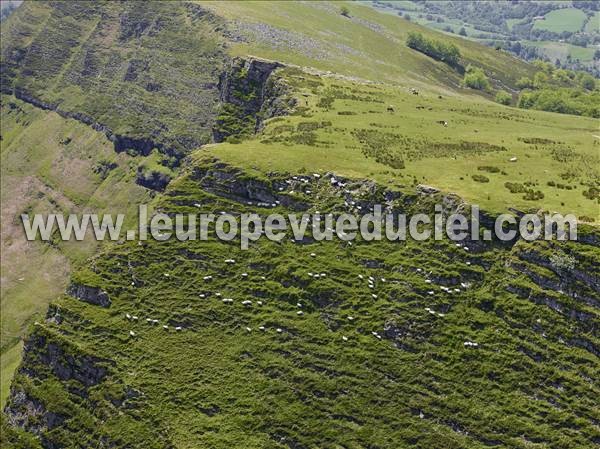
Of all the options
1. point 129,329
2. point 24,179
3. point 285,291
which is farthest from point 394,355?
point 24,179

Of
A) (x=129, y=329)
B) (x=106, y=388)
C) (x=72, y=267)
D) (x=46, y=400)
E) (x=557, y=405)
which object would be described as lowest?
(x=72, y=267)

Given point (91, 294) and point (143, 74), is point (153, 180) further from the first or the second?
point (91, 294)

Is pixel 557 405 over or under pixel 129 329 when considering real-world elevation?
over

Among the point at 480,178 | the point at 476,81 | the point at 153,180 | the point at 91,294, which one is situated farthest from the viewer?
the point at 476,81

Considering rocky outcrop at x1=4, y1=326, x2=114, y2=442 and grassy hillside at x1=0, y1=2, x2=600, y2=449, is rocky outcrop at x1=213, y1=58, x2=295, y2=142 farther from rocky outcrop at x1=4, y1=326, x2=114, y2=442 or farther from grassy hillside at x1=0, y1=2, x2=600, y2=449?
rocky outcrop at x1=4, y1=326, x2=114, y2=442

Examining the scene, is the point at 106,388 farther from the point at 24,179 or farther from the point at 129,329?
the point at 24,179

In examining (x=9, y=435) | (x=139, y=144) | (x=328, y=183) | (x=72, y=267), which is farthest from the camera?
(x=139, y=144)

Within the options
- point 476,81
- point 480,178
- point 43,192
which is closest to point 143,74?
point 43,192
